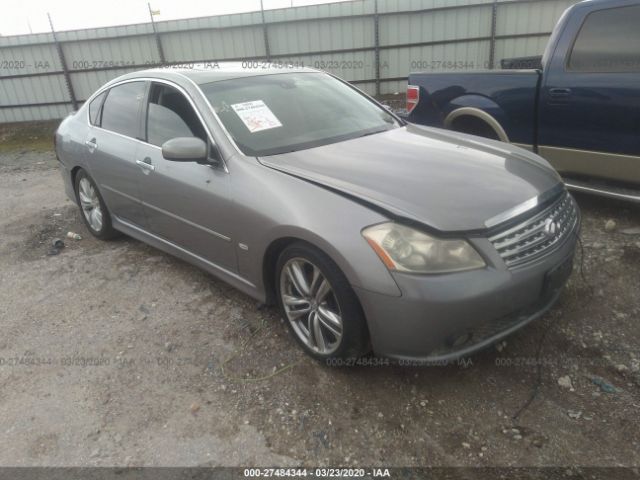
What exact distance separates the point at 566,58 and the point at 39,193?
22.2 feet

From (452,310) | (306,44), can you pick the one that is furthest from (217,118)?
(306,44)

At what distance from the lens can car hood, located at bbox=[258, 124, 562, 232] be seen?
2391 mm

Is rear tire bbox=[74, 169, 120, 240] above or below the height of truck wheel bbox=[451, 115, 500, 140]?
below

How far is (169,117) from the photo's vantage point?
355cm

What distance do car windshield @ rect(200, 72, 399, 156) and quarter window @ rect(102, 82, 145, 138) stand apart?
83cm

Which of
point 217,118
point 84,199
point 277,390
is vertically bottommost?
point 277,390

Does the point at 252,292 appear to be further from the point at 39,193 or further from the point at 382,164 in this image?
the point at 39,193

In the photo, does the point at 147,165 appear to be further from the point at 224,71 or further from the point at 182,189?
the point at 224,71

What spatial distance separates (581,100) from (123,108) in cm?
381

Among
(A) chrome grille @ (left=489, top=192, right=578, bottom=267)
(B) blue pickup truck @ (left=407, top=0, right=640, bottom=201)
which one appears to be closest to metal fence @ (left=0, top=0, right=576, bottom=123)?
(B) blue pickup truck @ (left=407, top=0, right=640, bottom=201)

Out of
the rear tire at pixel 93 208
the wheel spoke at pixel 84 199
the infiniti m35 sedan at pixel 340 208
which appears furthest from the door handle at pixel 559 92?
the wheel spoke at pixel 84 199

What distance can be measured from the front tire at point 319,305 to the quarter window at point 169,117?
1.10 meters

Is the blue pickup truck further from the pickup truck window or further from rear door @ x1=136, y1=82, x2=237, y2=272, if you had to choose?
rear door @ x1=136, y1=82, x2=237, y2=272

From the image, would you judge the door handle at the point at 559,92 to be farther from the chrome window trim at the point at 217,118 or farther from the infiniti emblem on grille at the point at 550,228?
the chrome window trim at the point at 217,118
